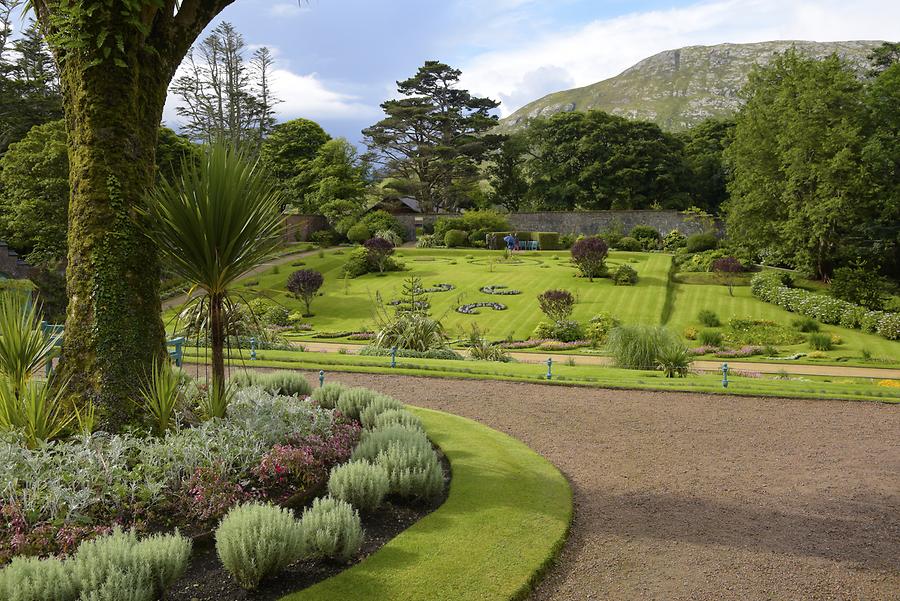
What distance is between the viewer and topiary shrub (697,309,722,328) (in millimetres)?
20953

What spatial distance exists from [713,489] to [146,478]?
214 inches

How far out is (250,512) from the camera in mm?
4402

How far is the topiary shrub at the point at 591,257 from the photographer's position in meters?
26.2

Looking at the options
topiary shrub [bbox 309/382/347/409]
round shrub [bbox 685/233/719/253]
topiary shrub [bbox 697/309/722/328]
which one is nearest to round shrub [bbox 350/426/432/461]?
topiary shrub [bbox 309/382/347/409]

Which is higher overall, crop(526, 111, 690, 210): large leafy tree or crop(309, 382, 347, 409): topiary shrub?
crop(526, 111, 690, 210): large leafy tree

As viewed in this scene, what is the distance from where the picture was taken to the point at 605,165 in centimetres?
4881

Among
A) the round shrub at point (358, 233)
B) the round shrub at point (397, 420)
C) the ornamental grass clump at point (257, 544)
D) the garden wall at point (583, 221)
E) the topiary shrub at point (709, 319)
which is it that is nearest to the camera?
the ornamental grass clump at point (257, 544)

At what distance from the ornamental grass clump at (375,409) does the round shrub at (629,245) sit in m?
31.2

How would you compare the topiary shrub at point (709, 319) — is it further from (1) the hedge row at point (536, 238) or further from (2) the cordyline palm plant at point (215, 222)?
(2) the cordyline palm plant at point (215, 222)

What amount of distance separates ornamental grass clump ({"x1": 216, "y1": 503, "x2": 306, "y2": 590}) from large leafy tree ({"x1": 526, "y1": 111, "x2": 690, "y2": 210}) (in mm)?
45780

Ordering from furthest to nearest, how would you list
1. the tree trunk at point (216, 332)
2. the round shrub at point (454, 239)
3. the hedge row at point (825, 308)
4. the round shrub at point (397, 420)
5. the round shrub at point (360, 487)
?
the round shrub at point (454, 239) → the hedge row at point (825, 308) → the round shrub at point (397, 420) → the tree trunk at point (216, 332) → the round shrub at point (360, 487)

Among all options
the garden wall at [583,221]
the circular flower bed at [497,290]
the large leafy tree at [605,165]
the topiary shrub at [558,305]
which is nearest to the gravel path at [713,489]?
the topiary shrub at [558,305]

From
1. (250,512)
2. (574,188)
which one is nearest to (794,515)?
(250,512)

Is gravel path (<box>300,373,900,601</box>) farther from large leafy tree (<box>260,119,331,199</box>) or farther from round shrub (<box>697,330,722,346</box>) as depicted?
large leafy tree (<box>260,119,331,199</box>)
